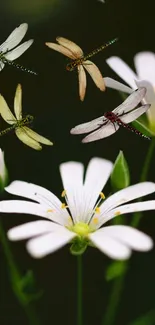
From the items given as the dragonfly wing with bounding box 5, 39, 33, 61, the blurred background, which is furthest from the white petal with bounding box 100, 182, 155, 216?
the blurred background

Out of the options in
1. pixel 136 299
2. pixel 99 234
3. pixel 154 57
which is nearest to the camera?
pixel 99 234

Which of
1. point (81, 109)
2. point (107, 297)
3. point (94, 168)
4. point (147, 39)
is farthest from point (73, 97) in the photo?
point (94, 168)

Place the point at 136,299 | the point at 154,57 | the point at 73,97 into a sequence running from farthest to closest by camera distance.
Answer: the point at 73,97, the point at 136,299, the point at 154,57

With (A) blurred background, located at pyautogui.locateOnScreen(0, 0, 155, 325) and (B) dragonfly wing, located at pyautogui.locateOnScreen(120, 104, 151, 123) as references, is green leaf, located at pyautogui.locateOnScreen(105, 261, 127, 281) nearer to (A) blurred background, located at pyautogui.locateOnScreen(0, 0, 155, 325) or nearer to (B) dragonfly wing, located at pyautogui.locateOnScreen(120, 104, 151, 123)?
(B) dragonfly wing, located at pyautogui.locateOnScreen(120, 104, 151, 123)

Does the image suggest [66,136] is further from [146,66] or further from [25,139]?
[25,139]

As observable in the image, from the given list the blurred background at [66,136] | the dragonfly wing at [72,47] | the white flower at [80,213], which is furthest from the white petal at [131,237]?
the blurred background at [66,136]

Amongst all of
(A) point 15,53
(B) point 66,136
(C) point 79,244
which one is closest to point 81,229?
(C) point 79,244

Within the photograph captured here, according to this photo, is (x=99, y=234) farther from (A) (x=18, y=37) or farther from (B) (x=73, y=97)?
(B) (x=73, y=97)
